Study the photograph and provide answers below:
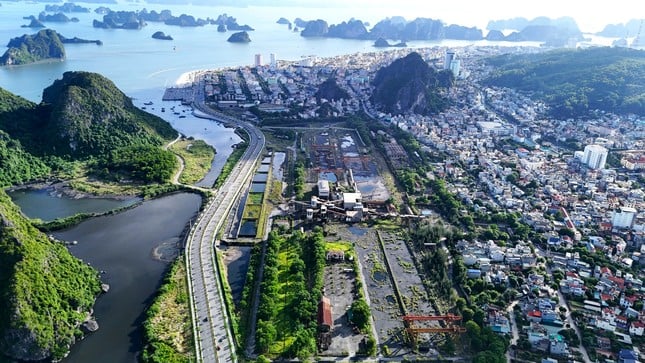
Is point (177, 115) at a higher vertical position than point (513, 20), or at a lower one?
lower

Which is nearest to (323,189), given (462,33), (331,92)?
(331,92)

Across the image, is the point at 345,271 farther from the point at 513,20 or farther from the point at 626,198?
the point at 513,20

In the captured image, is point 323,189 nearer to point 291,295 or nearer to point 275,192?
point 275,192

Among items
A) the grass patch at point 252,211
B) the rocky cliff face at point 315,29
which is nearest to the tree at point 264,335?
the grass patch at point 252,211

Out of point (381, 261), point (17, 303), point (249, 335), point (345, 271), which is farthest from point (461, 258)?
point (17, 303)

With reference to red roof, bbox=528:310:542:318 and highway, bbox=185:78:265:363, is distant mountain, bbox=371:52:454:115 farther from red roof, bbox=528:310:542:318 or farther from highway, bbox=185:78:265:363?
red roof, bbox=528:310:542:318

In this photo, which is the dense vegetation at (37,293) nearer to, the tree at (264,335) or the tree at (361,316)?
the tree at (264,335)

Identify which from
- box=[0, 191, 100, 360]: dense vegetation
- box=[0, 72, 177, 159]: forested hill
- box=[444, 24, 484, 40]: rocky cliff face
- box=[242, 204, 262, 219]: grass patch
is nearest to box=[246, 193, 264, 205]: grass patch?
box=[242, 204, 262, 219]: grass patch
